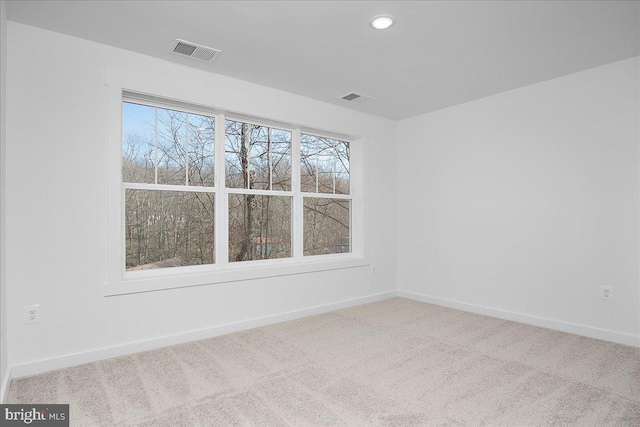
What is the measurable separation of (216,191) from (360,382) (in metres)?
2.18

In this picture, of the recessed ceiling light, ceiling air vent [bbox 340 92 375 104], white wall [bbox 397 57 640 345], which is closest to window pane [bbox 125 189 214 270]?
ceiling air vent [bbox 340 92 375 104]

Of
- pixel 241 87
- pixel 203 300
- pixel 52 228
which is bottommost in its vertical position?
pixel 203 300

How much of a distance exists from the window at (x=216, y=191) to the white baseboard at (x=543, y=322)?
156cm

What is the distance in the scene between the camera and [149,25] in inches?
102

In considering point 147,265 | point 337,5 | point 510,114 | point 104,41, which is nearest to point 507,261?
point 510,114

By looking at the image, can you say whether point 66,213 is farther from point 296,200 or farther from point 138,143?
point 296,200

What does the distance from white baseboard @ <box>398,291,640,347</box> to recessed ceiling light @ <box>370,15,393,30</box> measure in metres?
3.21

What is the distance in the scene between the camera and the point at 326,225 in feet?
15.1

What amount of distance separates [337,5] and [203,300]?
2.67m

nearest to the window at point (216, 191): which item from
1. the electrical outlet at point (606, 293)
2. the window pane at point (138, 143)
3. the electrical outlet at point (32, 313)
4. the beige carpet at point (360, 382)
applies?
the window pane at point (138, 143)

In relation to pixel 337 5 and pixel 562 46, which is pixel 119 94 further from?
pixel 562 46

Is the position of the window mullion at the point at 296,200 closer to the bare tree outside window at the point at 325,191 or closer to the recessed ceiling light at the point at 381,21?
the bare tree outside window at the point at 325,191

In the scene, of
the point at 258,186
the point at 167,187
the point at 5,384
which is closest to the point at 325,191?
the point at 258,186

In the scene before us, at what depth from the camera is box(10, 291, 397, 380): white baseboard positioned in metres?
2.57
